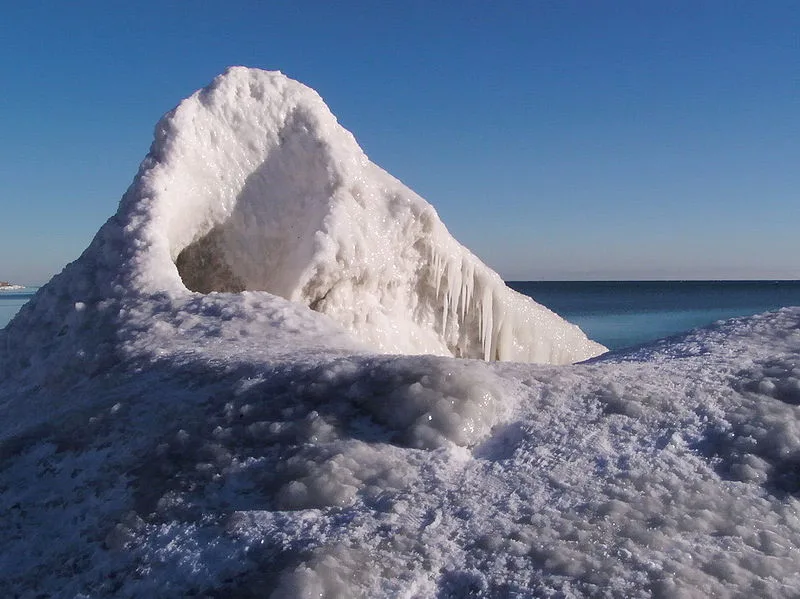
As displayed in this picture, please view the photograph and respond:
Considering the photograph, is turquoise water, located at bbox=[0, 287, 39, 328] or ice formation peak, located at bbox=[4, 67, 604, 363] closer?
ice formation peak, located at bbox=[4, 67, 604, 363]

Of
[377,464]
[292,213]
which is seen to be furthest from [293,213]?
[377,464]

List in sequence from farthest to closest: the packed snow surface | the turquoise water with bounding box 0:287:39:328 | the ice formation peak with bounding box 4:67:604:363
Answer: the turquoise water with bounding box 0:287:39:328
the ice formation peak with bounding box 4:67:604:363
the packed snow surface

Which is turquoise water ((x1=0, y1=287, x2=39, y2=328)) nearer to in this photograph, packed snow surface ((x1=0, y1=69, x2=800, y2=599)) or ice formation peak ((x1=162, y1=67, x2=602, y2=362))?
ice formation peak ((x1=162, y1=67, x2=602, y2=362))

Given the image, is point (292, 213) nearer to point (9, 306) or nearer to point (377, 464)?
point (377, 464)

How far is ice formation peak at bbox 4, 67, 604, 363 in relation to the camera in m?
6.33

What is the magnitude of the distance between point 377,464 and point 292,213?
193 inches

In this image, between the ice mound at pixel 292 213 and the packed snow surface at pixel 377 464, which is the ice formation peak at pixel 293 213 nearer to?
the ice mound at pixel 292 213

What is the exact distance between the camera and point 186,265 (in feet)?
22.4

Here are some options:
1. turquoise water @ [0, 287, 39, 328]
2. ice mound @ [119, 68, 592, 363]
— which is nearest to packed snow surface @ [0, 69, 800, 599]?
ice mound @ [119, 68, 592, 363]

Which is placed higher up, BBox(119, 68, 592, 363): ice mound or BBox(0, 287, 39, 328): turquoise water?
BBox(119, 68, 592, 363): ice mound

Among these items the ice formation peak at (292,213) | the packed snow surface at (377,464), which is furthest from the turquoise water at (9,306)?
the packed snow surface at (377,464)

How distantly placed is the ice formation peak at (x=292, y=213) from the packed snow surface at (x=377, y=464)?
2029 mm

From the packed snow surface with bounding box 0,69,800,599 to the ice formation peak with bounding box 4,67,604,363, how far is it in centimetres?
203

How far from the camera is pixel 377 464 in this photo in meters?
2.36
